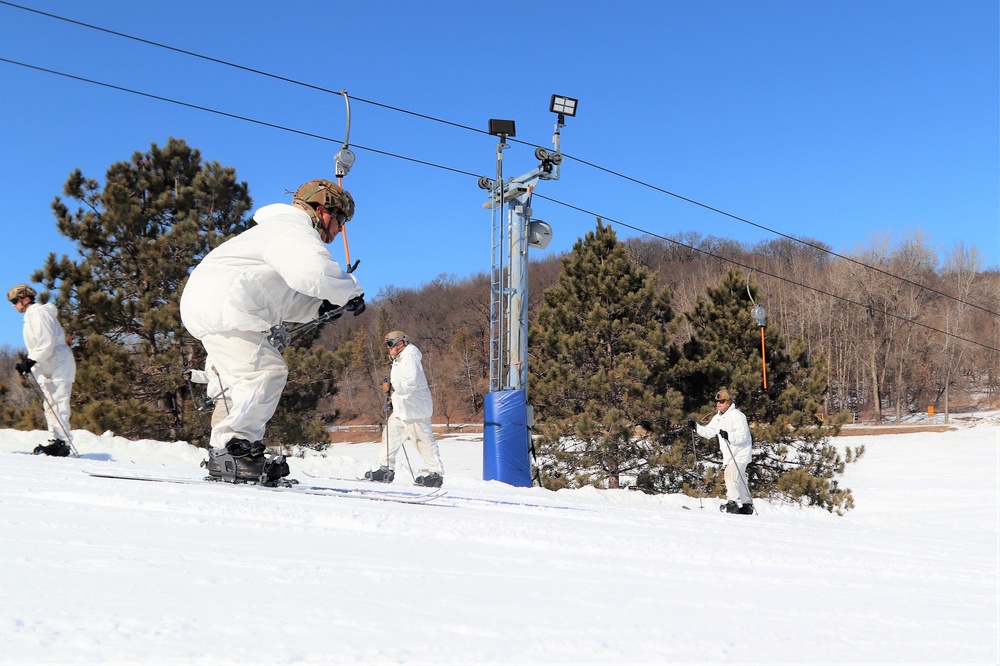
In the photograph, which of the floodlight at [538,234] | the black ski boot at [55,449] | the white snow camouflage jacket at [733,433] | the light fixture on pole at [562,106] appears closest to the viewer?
the black ski boot at [55,449]

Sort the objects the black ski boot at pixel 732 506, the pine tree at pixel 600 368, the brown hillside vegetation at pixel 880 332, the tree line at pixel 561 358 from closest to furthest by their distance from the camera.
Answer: the black ski boot at pixel 732 506
the tree line at pixel 561 358
the pine tree at pixel 600 368
the brown hillside vegetation at pixel 880 332

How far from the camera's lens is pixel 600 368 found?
1778 centimetres

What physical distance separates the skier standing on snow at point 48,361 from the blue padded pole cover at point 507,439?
21.4 ft

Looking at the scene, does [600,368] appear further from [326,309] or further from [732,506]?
[326,309]

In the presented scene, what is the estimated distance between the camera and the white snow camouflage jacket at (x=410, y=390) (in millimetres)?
8594

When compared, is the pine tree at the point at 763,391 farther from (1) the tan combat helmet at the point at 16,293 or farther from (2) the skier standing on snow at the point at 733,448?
(1) the tan combat helmet at the point at 16,293

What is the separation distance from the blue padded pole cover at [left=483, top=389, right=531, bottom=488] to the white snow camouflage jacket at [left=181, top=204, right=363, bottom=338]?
28.9 feet

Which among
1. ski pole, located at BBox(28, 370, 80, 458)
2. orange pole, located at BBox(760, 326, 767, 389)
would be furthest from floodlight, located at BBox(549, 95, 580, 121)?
ski pole, located at BBox(28, 370, 80, 458)

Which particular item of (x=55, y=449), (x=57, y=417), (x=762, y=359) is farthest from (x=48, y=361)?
(x=762, y=359)

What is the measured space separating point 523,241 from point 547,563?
38.4ft

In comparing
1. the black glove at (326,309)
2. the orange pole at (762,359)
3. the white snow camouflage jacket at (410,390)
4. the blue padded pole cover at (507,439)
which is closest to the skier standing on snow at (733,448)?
the blue padded pole cover at (507,439)

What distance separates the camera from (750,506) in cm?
1019

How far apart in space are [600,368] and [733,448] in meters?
7.08

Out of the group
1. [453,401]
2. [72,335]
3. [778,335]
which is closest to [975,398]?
[453,401]
